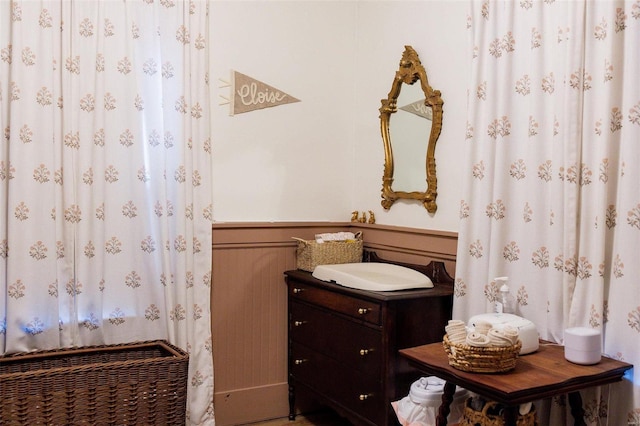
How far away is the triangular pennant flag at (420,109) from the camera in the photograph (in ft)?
10.0

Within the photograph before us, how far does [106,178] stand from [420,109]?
156 cm

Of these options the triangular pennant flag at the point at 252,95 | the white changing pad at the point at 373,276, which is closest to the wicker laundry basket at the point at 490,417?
the white changing pad at the point at 373,276

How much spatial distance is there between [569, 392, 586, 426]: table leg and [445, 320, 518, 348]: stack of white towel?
332 millimetres

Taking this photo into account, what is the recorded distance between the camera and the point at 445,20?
117 inches

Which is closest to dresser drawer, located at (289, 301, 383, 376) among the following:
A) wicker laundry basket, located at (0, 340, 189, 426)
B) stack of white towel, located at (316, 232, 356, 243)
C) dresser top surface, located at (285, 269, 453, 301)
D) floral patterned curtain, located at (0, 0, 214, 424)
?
dresser top surface, located at (285, 269, 453, 301)

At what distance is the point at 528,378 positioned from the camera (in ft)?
Result: 6.17

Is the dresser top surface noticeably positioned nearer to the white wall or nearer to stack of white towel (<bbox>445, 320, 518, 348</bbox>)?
the white wall

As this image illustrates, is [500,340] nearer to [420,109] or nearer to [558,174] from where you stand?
[558,174]

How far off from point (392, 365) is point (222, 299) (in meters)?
1.05

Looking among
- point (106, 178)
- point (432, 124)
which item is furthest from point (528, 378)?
point (106, 178)

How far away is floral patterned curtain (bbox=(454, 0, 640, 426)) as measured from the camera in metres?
2.04

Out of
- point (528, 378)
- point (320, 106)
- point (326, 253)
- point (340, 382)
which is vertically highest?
point (320, 106)

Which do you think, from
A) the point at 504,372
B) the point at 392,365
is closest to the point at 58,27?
the point at 392,365

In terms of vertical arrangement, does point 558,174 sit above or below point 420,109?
below
